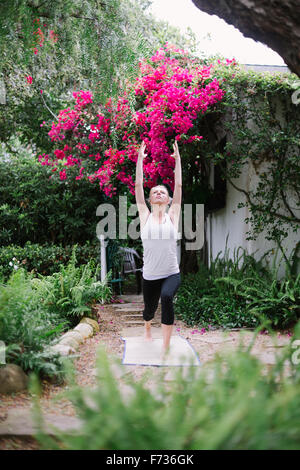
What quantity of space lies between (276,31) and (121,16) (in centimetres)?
146

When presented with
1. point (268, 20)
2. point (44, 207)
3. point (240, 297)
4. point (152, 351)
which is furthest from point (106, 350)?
point (44, 207)

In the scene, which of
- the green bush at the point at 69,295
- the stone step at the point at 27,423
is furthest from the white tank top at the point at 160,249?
the stone step at the point at 27,423

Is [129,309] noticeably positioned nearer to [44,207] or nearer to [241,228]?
[241,228]

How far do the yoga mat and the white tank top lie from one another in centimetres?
75

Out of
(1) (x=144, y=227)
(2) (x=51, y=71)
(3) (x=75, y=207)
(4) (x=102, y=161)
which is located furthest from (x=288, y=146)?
(2) (x=51, y=71)

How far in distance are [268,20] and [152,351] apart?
311cm

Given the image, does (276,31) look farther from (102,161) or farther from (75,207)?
(75,207)

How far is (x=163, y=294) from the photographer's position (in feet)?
12.9

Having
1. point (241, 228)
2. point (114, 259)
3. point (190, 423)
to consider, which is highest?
point (241, 228)

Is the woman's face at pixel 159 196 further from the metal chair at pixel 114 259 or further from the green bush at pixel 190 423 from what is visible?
the metal chair at pixel 114 259

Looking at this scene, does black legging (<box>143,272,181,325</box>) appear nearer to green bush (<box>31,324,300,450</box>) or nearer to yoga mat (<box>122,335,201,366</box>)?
yoga mat (<box>122,335,201,366</box>)

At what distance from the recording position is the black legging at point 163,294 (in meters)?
3.94

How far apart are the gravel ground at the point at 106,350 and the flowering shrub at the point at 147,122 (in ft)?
7.76

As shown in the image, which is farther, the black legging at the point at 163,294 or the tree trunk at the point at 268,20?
the black legging at the point at 163,294
